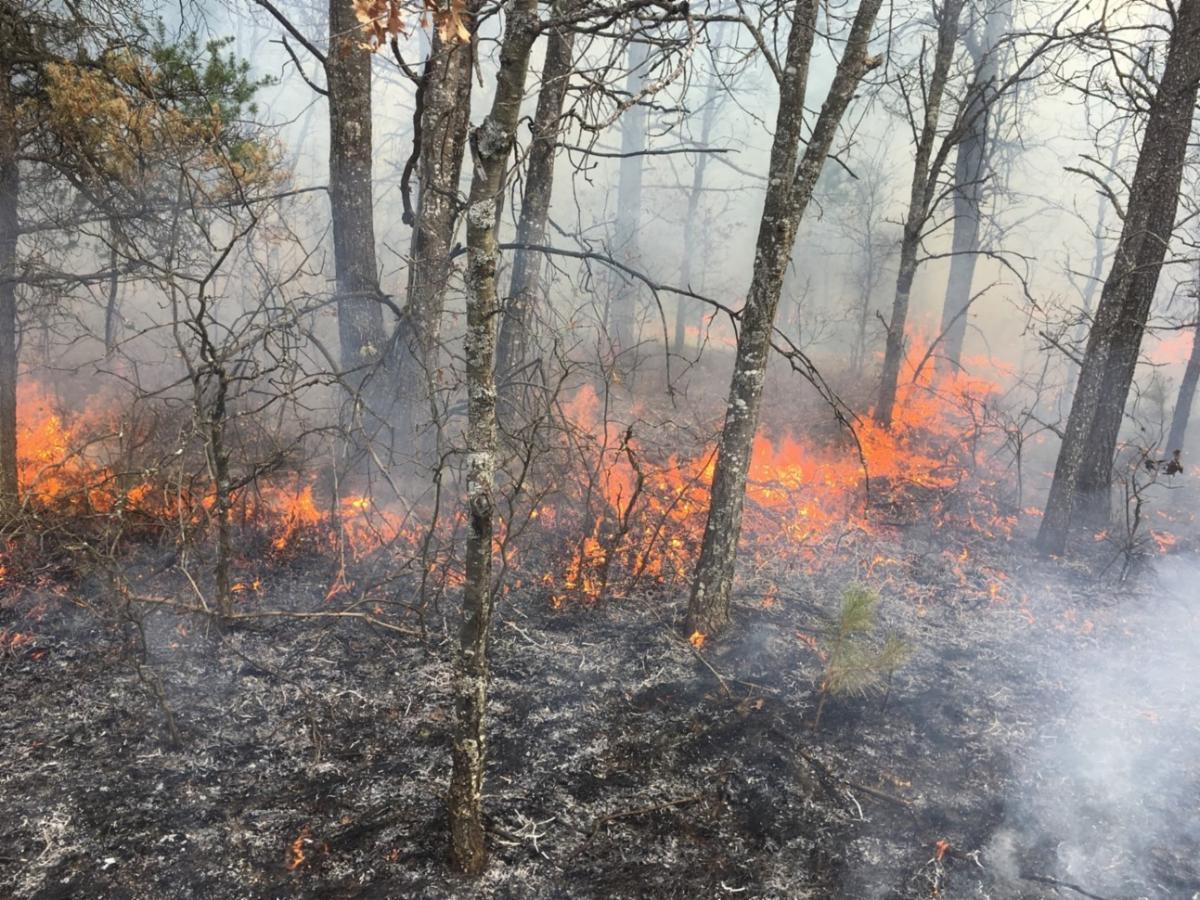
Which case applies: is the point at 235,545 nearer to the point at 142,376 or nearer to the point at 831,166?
the point at 142,376

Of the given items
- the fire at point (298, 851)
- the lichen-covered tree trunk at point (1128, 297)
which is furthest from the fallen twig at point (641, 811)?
the lichen-covered tree trunk at point (1128, 297)

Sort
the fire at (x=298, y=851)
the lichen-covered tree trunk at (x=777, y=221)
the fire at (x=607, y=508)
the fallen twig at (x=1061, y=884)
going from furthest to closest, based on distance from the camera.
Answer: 1. the fire at (x=607, y=508)
2. the lichen-covered tree trunk at (x=777, y=221)
3. the fallen twig at (x=1061, y=884)
4. the fire at (x=298, y=851)

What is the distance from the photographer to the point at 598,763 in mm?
5492

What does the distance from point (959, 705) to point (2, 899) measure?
6997mm

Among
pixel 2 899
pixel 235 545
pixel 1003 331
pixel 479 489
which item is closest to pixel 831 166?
pixel 1003 331

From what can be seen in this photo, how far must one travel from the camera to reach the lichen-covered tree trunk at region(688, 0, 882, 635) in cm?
618

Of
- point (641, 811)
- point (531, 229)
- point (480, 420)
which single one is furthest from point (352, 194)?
point (641, 811)

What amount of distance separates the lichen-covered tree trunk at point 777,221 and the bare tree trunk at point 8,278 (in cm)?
651

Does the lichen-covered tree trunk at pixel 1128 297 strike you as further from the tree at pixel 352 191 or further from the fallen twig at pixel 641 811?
the tree at pixel 352 191

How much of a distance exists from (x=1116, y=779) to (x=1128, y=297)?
6773 mm

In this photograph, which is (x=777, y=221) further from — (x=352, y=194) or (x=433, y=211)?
(x=352, y=194)

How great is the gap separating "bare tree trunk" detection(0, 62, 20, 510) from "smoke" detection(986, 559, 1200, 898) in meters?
8.76

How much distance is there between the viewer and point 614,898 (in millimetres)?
4320

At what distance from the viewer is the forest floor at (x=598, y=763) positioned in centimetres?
449
